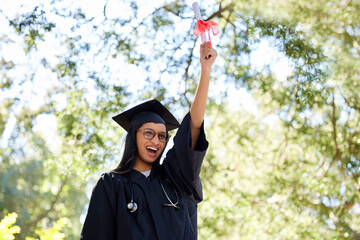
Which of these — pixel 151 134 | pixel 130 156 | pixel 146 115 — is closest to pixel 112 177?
pixel 130 156

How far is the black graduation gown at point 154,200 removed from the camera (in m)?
2.34

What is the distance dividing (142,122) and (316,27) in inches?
128

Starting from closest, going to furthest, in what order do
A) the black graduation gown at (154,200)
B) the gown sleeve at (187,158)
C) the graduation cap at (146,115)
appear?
the black graduation gown at (154,200), the gown sleeve at (187,158), the graduation cap at (146,115)

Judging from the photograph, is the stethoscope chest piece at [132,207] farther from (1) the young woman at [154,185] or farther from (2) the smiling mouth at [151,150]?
(2) the smiling mouth at [151,150]

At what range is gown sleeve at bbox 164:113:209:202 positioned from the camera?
245 cm

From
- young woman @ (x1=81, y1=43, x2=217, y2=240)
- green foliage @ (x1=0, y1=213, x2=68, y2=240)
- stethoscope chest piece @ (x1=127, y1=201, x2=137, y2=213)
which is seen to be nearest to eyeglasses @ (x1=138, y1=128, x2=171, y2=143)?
young woman @ (x1=81, y1=43, x2=217, y2=240)

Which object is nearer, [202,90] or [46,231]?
[46,231]

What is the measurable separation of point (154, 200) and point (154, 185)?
0.10m

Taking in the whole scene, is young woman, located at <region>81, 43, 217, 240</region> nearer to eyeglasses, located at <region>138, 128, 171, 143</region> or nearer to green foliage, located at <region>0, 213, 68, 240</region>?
eyeglasses, located at <region>138, 128, 171, 143</region>

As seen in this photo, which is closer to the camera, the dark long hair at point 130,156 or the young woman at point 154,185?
the young woman at point 154,185

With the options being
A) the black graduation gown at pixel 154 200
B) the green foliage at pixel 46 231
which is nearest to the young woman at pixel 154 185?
the black graduation gown at pixel 154 200

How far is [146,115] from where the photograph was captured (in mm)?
2748

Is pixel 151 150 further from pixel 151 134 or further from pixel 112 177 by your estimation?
pixel 112 177

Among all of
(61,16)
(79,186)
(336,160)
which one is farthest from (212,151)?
(79,186)
